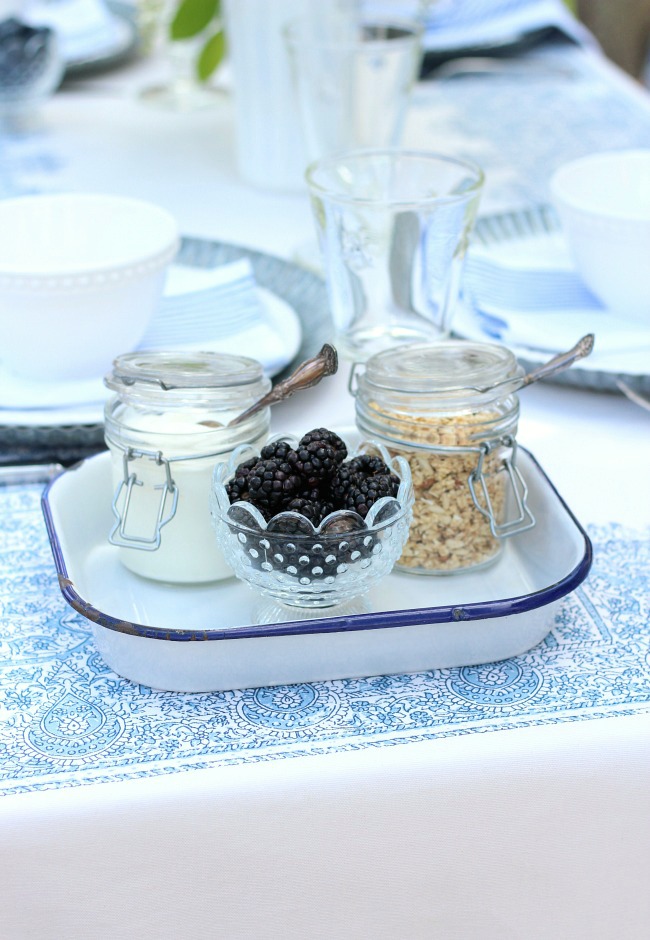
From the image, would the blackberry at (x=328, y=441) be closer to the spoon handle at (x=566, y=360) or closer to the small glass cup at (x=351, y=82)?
the spoon handle at (x=566, y=360)

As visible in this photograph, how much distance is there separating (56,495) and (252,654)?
18cm

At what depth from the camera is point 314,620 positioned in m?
0.50

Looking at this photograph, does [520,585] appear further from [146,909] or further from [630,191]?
[630,191]

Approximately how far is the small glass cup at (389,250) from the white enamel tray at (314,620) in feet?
0.72

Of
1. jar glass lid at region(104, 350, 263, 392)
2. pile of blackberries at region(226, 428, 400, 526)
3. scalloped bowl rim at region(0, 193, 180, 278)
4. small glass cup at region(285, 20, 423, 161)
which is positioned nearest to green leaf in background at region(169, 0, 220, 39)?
small glass cup at region(285, 20, 423, 161)

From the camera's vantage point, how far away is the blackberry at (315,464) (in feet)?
1.70

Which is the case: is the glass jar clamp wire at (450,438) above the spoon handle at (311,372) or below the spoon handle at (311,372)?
below

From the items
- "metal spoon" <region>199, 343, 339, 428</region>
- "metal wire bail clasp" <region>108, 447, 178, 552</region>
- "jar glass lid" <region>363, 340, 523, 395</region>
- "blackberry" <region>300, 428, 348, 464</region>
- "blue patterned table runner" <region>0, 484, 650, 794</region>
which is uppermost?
"metal spoon" <region>199, 343, 339, 428</region>

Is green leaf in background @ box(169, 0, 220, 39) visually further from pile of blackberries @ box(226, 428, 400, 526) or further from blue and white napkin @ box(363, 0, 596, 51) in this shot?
pile of blackberries @ box(226, 428, 400, 526)

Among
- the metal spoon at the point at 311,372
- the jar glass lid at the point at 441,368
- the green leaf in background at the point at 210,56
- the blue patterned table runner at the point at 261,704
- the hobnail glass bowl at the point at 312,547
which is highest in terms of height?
the metal spoon at the point at 311,372

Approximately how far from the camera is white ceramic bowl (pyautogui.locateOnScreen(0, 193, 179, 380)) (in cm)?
72

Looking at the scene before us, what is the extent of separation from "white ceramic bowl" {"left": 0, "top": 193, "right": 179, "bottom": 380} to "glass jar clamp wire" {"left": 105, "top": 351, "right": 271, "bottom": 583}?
Answer: 15cm

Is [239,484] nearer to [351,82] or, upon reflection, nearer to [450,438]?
[450,438]

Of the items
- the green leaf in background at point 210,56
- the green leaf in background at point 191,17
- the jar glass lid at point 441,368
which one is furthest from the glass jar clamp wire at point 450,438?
the green leaf in background at point 210,56
